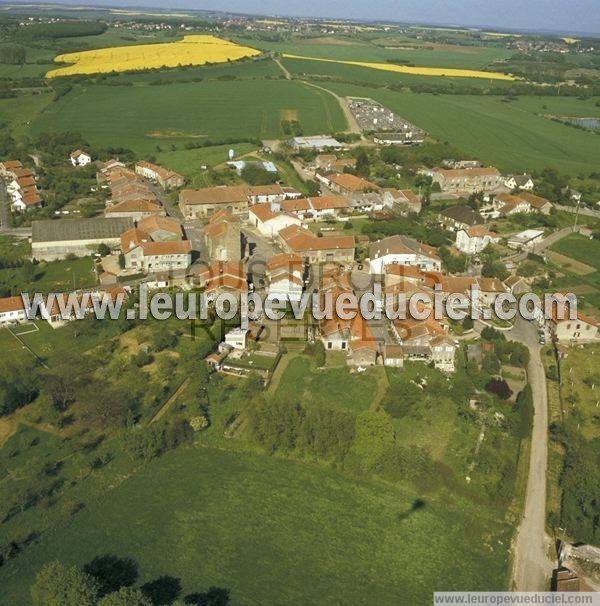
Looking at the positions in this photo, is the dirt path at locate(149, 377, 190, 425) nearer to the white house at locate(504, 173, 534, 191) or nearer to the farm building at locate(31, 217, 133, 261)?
the farm building at locate(31, 217, 133, 261)

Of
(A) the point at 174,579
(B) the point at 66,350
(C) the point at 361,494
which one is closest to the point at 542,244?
(C) the point at 361,494

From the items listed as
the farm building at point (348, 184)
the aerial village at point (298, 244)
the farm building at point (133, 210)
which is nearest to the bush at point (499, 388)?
the aerial village at point (298, 244)

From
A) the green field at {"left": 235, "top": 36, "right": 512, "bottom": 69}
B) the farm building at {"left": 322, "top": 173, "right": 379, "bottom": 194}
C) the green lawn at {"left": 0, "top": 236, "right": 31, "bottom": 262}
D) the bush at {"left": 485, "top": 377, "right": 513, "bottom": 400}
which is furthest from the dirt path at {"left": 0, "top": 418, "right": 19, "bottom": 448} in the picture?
the green field at {"left": 235, "top": 36, "right": 512, "bottom": 69}

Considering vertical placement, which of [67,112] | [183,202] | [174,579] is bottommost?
[174,579]

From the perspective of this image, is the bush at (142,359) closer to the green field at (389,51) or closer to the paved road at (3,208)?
the paved road at (3,208)

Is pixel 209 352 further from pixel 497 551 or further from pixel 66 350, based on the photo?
pixel 497 551
